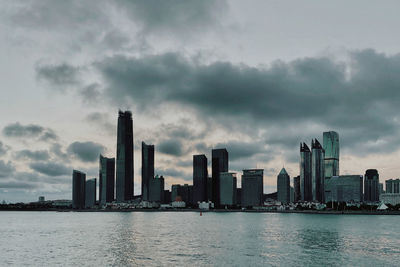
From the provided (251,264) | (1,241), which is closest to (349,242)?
(251,264)

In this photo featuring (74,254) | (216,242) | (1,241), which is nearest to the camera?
(74,254)

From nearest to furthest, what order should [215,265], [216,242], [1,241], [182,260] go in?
1. [215,265]
2. [182,260]
3. [216,242]
4. [1,241]

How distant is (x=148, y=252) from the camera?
8794 cm

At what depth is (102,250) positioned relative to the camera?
9231 cm

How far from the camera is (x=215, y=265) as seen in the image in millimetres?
71938

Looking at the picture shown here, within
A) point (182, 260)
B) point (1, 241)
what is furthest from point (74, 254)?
point (1, 241)

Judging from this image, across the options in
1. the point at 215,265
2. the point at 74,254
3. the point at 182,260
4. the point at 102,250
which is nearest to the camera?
the point at 215,265

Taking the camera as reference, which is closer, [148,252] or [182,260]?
[182,260]

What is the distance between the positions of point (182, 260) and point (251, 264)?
1227cm

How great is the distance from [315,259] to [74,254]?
46015mm

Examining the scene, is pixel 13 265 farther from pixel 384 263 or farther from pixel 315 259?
pixel 384 263

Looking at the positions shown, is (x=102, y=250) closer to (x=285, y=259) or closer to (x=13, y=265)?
(x=13, y=265)

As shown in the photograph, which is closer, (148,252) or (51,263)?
(51,263)

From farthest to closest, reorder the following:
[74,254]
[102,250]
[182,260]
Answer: [102,250] → [74,254] → [182,260]
